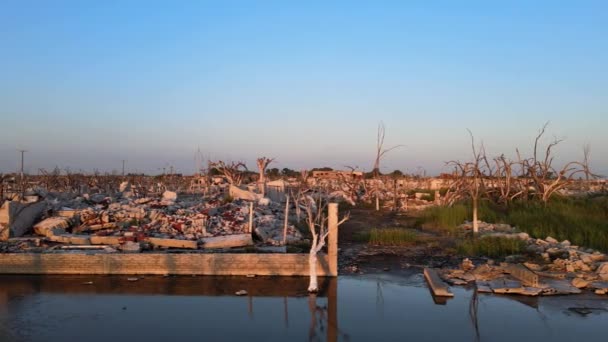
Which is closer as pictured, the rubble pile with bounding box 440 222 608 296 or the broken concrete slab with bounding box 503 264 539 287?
the rubble pile with bounding box 440 222 608 296

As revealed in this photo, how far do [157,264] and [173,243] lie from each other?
2884mm

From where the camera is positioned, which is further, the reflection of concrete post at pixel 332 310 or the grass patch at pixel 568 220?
the grass patch at pixel 568 220

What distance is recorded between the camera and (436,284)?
35.0ft

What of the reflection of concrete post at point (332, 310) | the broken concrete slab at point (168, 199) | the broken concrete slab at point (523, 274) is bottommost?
the reflection of concrete post at point (332, 310)

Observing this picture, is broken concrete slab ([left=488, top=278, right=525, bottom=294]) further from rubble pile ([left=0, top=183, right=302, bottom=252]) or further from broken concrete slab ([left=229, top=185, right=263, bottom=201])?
broken concrete slab ([left=229, top=185, right=263, bottom=201])

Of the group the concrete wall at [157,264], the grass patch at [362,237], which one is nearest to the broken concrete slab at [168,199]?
the grass patch at [362,237]

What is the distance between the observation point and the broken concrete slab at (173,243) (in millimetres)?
14625

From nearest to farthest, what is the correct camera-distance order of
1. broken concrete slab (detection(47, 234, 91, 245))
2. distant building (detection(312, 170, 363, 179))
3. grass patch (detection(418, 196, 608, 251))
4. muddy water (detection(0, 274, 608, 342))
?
muddy water (detection(0, 274, 608, 342)) → broken concrete slab (detection(47, 234, 91, 245)) → grass patch (detection(418, 196, 608, 251)) → distant building (detection(312, 170, 363, 179))

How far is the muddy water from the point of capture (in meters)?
7.96

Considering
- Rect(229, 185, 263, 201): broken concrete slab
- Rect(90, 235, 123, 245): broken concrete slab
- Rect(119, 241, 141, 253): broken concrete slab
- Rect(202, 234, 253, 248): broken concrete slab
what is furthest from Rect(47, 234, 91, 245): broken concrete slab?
Rect(229, 185, 263, 201): broken concrete slab

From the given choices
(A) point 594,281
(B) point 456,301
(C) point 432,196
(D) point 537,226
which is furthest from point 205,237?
(C) point 432,196

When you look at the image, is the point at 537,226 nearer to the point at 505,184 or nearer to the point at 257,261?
the point at 505,184

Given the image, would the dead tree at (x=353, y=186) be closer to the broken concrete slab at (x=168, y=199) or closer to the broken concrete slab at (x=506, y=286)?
the broken concrete slab at (x=168, y=199)

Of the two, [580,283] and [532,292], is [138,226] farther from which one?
[580,283]
